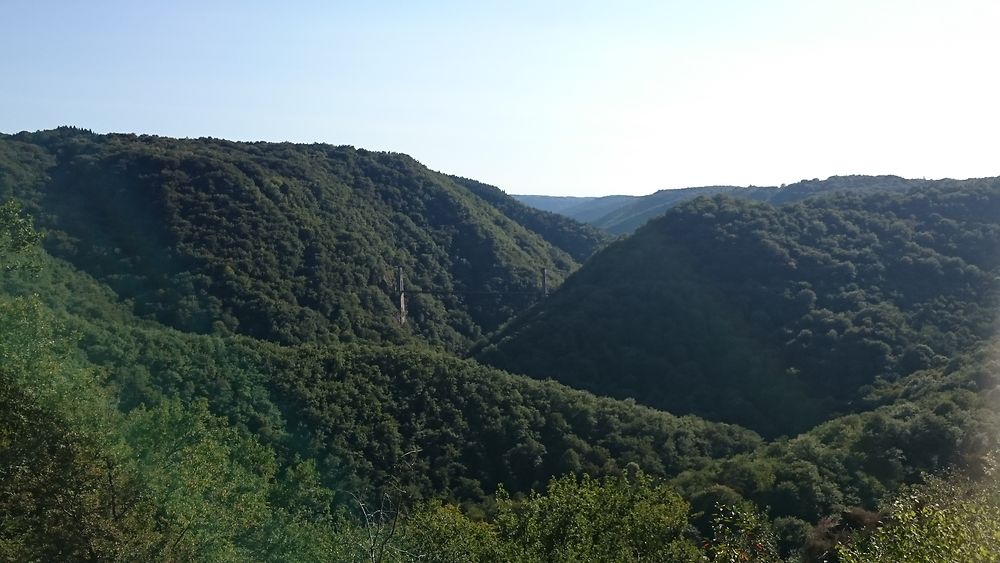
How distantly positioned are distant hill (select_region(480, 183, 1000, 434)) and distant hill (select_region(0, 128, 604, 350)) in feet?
39.8

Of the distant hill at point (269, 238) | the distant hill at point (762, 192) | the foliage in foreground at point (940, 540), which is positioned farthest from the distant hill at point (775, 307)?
the foliage in foreground at point (940, 540)

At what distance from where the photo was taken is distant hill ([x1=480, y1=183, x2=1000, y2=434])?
3909cm

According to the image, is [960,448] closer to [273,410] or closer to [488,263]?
[273,410]

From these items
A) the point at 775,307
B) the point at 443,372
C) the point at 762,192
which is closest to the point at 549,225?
the point at 762,192

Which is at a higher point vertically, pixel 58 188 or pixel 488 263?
pixel 58 188

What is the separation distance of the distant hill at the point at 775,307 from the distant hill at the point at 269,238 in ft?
39.8

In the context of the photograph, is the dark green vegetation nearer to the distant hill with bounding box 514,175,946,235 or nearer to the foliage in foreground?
the foliage in foreground

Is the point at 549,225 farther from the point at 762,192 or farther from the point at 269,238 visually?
the point at 269,238

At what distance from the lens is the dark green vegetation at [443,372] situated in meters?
14.2

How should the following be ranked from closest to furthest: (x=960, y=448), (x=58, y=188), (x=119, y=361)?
(x=960, y=448)
(x=119, y=361)
(x=58, y=188)

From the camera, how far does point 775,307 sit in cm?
4444

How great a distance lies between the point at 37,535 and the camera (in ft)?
41.4

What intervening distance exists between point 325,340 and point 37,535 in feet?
114

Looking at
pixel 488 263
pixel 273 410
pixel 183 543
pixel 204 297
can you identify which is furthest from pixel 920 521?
pixel 488 263
